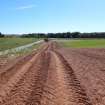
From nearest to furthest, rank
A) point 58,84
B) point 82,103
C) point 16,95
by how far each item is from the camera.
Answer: point 82,103 < point 16,95 < point 58,84

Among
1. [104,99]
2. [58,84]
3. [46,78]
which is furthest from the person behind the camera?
[46,78]

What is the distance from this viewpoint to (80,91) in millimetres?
9211

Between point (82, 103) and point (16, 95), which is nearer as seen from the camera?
point (82, 103)

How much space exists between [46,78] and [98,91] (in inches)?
130

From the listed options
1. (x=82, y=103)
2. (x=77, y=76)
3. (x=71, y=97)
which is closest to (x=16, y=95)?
(x=71, y=97)

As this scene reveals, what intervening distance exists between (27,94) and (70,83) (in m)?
2.37

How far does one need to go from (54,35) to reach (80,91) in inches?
5968

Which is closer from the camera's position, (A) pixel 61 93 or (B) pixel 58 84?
(A) pixel 61 93

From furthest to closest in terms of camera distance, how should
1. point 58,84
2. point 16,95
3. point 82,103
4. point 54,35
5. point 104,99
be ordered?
point 54,35 < point 58,84 < point 16,95 < point 104,99 < point 82,103

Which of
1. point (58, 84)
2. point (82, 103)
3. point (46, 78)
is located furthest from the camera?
point (46, 78)

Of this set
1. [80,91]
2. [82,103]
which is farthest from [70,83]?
[82,103]

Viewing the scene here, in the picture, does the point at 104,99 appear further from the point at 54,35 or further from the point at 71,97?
the point at 54,35

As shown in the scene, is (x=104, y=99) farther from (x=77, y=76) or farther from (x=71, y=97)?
(x=77, y=76)

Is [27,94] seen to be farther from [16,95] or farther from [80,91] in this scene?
[80,91]
